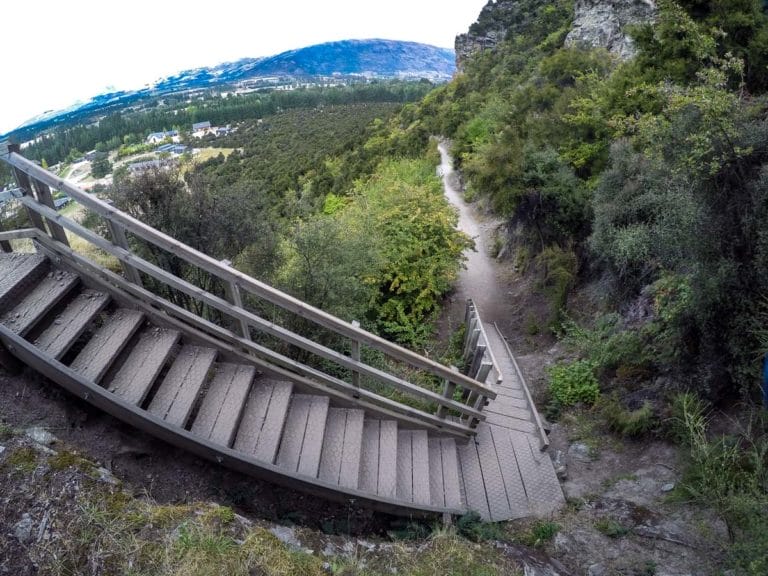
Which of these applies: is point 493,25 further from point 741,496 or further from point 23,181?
point 741,496

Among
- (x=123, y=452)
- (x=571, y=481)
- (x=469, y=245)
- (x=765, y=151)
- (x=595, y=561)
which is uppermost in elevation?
(x=765, y=151)

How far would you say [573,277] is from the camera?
9.98 metres

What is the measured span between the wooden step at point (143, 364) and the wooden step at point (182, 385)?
0.13 meters

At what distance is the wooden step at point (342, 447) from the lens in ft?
13.7

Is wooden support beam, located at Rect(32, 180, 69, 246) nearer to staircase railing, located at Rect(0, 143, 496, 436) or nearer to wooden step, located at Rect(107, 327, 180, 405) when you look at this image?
staircase railing, located at Rect(0, 143, 496, 436)

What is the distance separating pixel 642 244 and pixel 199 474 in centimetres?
703

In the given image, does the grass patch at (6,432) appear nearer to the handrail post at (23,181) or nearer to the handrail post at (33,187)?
the handrail post at (33,187)

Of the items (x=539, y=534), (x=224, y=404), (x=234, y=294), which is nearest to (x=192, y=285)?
(x=234, y=294)

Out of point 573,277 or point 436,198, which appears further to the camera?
point 436,198

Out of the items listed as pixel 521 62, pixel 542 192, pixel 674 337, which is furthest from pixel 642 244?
pixel 521 62

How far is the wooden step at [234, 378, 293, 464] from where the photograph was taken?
3902 mm

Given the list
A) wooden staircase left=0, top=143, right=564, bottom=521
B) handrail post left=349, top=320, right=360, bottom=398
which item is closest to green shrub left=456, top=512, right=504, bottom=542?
wooden staircase left=0, top=143, right=564, bottom=521

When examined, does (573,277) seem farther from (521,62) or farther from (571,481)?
(521,62)

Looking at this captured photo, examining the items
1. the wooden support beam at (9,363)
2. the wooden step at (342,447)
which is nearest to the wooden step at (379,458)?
the wooden step at (342,447)
